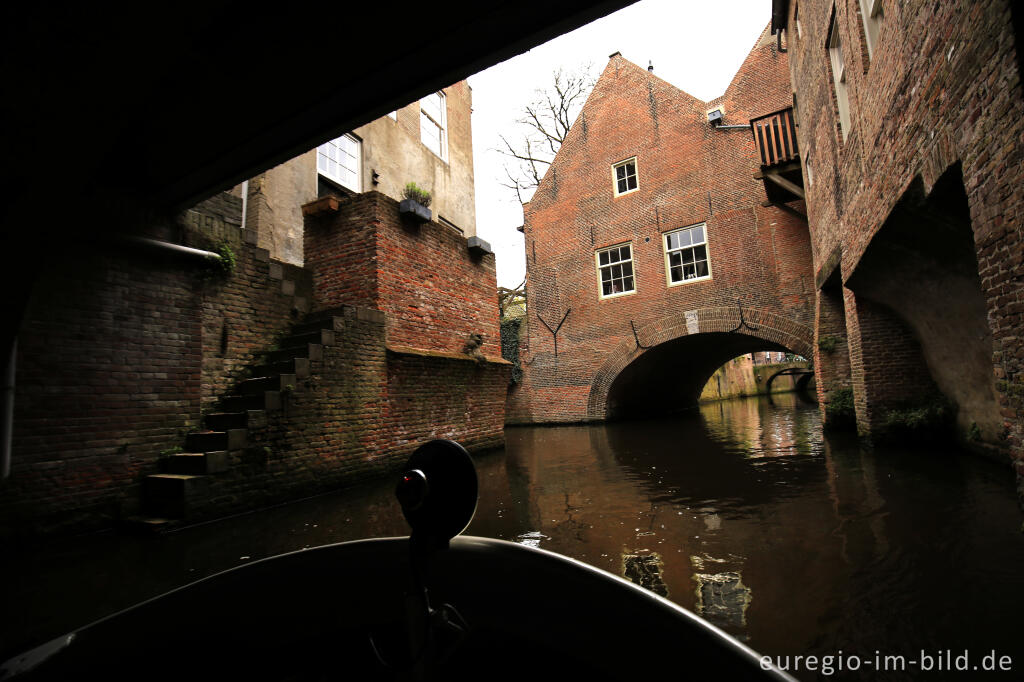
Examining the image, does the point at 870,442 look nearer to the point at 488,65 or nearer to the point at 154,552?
the point at 488,65

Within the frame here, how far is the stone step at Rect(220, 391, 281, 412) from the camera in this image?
17.7 feet

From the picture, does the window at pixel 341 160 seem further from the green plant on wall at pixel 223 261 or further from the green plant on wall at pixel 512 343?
the green plant on wall at pixel 512 343

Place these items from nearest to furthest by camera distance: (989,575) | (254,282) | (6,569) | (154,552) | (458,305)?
(989,575), (6,569), (154,552), (254,282), (458,305)

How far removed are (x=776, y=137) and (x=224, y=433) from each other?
1250cm

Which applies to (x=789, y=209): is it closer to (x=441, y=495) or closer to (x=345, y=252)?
(x=345, y=252)

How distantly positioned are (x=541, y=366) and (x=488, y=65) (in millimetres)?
12384

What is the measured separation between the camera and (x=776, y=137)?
35.4ft

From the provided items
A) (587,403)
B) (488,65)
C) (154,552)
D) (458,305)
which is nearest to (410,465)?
(488,65)

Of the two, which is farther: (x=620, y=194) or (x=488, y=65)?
(x=620, y=194)

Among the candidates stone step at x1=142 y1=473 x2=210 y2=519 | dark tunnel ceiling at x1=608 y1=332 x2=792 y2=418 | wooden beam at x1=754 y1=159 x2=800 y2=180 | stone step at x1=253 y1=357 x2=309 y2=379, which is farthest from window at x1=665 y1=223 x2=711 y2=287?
stone step at x1=142 y1=473 x2=210 y2=519

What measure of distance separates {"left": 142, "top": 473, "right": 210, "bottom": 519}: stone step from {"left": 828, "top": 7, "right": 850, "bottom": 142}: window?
31.0 feet

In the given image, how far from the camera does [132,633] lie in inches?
46.7

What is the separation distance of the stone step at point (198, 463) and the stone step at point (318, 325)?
2179 millimetres

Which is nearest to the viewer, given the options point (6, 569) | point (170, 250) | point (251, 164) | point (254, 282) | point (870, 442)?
point (6, 569)
